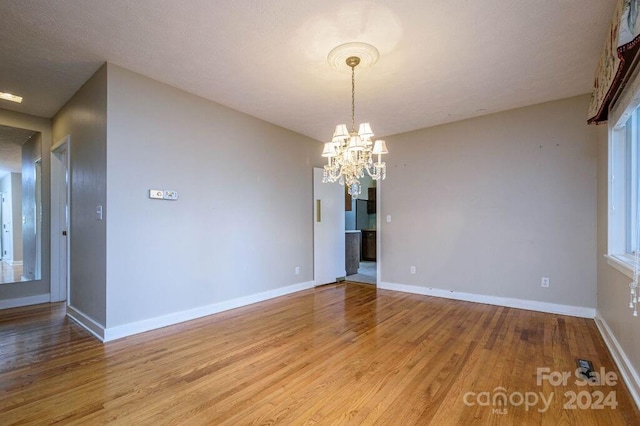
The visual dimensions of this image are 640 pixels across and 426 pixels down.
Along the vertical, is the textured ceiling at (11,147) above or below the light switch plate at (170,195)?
above

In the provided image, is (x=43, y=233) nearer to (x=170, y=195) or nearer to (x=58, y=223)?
(x=58, y=223)

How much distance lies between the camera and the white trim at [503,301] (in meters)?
3.43

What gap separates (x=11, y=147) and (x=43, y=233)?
1284mm

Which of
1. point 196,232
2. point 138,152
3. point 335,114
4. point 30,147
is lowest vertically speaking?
point 196,232

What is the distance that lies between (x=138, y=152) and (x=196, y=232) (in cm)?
106

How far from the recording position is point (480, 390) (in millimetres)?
1960

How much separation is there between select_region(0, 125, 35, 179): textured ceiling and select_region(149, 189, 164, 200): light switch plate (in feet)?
8.96

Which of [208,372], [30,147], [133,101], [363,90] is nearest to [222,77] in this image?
[133,101]

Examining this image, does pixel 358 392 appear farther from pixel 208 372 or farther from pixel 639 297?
pixel 639 297

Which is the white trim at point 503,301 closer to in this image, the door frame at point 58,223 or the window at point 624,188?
the window at point 624,188

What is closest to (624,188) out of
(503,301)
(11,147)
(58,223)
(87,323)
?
(503,301)

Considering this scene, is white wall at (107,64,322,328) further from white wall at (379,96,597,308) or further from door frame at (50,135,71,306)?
door frame at (50,135,71,306)

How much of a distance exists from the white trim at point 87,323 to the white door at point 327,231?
3112 millimetres

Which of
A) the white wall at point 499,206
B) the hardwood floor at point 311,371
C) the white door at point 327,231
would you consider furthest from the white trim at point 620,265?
the white door at point 327,231
